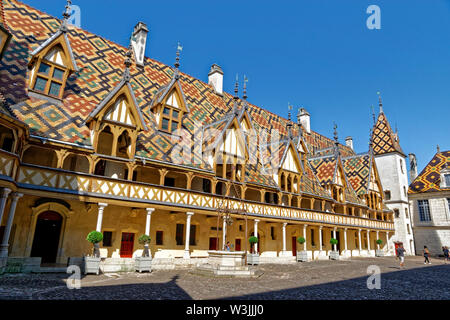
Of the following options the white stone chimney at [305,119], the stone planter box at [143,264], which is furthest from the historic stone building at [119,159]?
the white stone chimney at [305,119]

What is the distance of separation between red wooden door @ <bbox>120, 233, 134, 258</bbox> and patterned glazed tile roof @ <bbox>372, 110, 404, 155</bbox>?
123ft

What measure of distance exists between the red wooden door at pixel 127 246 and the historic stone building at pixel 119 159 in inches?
2.3

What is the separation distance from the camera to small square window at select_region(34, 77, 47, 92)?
15768 millimetres

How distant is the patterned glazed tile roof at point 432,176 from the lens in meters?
39.3

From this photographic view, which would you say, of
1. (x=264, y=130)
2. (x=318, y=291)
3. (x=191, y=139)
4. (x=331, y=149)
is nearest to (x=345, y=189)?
(x=331, y=149)

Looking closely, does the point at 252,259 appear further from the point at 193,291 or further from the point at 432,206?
the point at 432,206

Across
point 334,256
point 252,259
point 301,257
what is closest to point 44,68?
point 252,259

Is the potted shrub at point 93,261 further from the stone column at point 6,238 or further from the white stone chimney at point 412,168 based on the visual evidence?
the white stone chimney at point 412,168

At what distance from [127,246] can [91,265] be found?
12.4 feet

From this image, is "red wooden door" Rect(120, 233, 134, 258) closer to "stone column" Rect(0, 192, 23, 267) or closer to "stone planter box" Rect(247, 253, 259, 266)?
"stone column" Rect(0, 192, 23, 267)

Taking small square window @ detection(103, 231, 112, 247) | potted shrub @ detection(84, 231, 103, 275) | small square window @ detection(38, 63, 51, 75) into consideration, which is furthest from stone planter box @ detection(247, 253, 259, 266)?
small square window @ detection(38, 63, 51, 75)
